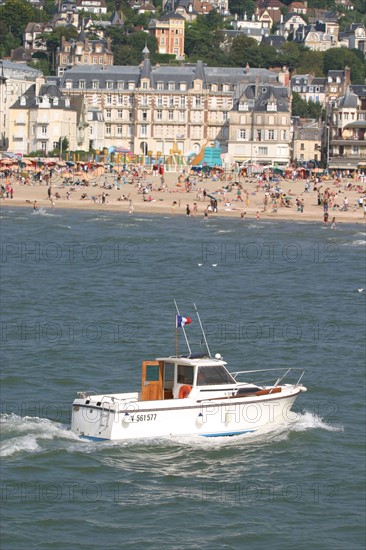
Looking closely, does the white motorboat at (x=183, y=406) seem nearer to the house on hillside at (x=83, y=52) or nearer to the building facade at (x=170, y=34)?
the house on hillside at (x=83, y=52)

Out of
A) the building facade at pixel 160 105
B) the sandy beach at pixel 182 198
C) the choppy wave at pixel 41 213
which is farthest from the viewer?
the building facade at pixel 160 105

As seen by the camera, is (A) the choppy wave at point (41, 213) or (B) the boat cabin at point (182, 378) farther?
(A) the choppy wave at point (41, 213)

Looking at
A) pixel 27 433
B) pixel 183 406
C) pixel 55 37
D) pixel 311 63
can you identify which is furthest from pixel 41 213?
pixel 311 63

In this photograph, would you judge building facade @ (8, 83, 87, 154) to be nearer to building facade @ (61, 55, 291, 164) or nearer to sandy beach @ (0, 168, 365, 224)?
building facade @ (61, 55, 291, 164)

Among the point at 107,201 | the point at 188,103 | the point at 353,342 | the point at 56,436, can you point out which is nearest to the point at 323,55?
the point at 188,103

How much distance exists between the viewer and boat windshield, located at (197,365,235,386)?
111 ft

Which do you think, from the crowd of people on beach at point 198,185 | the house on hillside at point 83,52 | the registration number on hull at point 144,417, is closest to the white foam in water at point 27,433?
the registration number on hull at point 144,417

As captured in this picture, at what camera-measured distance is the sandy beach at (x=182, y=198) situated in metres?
90.3

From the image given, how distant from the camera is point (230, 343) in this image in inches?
1836

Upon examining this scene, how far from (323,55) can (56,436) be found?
164 m

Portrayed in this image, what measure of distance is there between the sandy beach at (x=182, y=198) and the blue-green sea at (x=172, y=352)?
1324 cm

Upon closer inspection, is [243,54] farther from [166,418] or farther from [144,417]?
[144,417]

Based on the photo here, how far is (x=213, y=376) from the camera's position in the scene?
34.1 metres

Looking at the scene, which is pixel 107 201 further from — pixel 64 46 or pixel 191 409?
pixel 64 46
